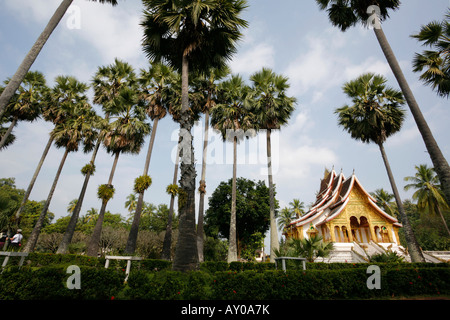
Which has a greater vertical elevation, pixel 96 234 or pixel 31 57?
pixel 31 57

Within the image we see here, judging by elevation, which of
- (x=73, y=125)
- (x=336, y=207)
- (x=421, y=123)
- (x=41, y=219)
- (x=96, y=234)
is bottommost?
(x=96, y=234)

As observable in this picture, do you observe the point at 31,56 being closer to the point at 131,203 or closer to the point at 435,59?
the point at 435,59

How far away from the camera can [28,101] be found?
758 inches

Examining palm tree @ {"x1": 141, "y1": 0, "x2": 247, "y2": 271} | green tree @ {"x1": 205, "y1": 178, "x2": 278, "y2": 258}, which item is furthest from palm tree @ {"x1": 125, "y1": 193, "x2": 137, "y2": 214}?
palm tree @ {"x1": 141, "y1": 0, "x2": 247, "y2": 271}

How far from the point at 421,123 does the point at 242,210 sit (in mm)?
19266

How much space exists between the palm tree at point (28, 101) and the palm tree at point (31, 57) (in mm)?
17643

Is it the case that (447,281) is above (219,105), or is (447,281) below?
below

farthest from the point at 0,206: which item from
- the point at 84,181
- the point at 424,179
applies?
the point at 424,179

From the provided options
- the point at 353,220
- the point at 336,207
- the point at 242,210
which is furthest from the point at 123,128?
the point at 353,220

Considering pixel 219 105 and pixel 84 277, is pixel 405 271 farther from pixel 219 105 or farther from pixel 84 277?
pixel 219 105

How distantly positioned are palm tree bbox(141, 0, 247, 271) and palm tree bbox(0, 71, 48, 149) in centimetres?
1759
